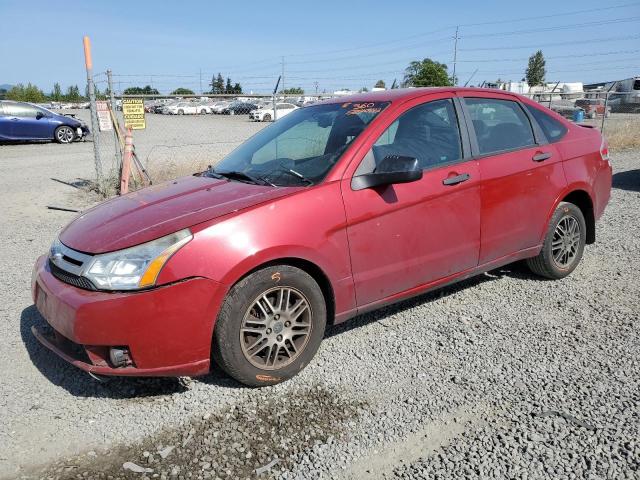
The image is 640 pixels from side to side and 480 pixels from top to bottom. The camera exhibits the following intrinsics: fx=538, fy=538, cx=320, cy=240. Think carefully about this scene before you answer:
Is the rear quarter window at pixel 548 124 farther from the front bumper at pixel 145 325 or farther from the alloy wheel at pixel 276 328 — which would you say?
the front bumper at pixel 145 325

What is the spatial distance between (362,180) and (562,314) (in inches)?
79.1

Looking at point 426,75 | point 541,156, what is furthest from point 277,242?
point 426,75

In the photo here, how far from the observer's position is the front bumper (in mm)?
2752

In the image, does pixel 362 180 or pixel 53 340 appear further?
pixel 362 180

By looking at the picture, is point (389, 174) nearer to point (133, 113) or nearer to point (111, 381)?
point (111, 381)

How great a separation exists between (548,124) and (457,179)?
4.66 feet

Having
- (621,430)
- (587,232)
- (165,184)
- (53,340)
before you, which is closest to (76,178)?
(165,184)

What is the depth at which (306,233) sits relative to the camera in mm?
3139

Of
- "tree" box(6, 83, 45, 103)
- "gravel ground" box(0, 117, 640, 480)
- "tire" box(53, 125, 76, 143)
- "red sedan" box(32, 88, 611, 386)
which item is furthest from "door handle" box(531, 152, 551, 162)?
"tree" box(6, 83, 45, 103)

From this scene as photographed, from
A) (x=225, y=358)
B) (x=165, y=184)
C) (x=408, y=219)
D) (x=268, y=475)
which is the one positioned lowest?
(x=268, y=475)

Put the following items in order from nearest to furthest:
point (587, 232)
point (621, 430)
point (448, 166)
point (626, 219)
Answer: point (621, 430), point (448, 166), point (587, 232), point (626, 219)

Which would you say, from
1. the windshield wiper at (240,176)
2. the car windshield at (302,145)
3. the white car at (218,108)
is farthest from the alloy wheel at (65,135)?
the white car at (218,108)

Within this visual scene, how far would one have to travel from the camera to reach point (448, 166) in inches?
151

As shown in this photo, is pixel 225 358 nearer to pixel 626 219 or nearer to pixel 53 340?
pixel 53 340
